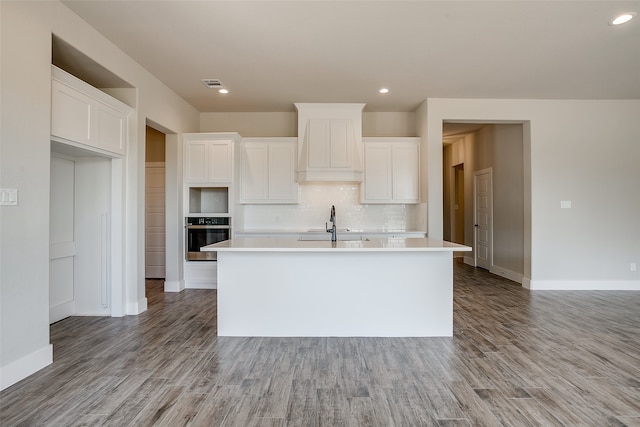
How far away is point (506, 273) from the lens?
611 centimetres

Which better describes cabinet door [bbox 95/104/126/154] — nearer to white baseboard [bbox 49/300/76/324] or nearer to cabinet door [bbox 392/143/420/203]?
white baseboard [bbox 49/300/76/324]

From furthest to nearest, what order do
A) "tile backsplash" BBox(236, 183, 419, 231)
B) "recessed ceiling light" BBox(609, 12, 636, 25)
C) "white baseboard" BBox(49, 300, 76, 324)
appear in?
1. "tile backsplash" BBox(236, 183, 419, 231)
2. "white baseboard" BBox(49, 300, 76, 324)
3. "recessed ceiling light" BBox(609, 12, 636, 25)

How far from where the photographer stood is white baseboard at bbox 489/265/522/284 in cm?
571

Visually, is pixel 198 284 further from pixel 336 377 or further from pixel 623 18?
pixel 623 18

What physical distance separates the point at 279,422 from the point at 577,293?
5.01 m

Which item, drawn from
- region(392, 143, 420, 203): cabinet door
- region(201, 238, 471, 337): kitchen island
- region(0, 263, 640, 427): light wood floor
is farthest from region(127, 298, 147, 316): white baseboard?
region(392, 143, 420, 203): cabinet door

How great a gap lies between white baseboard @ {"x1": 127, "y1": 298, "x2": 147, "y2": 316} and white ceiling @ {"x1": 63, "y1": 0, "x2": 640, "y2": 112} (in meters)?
2.86

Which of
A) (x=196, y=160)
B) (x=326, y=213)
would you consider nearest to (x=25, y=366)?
(x=196, y=160)

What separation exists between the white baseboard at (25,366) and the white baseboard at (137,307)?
4.17ft

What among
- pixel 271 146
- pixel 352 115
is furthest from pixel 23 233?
pixel 352 115

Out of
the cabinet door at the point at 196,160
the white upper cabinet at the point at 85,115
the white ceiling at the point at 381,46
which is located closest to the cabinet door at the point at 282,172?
the white ceiling at the point at 381,46

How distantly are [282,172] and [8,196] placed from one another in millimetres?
3730

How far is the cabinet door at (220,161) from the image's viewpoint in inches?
209

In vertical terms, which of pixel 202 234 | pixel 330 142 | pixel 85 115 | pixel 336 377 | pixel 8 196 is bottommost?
pixel 336 377
